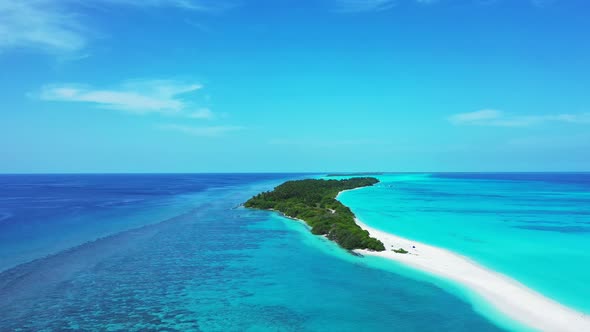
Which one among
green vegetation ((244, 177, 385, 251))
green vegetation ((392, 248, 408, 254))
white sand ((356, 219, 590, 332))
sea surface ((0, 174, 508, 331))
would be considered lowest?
sea surface ((0, 174, 508, 331))

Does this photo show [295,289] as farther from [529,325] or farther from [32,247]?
[32,247]

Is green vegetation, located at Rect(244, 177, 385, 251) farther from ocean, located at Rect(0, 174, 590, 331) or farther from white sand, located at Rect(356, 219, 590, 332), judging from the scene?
white sand, located at Rect(356, 219, 590, 332)

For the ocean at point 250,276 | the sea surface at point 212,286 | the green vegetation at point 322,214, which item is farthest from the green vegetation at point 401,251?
the sea surface at point 212,286

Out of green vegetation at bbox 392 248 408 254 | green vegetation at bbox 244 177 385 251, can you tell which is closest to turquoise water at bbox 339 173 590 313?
green vegetation at bbox 244 177 385 251

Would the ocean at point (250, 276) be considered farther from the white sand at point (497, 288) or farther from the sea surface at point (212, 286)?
the white sand at point (497, 288)

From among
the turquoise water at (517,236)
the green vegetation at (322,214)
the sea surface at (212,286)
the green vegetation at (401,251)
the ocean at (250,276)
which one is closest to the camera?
the sea surface at (212,286)

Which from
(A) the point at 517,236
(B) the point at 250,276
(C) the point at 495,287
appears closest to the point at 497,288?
(C) the point at 495,287

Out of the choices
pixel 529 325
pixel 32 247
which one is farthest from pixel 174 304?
pixel 32 247
